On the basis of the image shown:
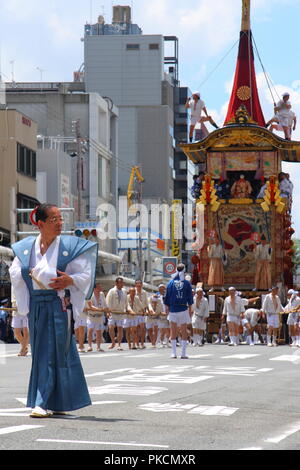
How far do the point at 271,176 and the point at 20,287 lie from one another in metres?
30.7

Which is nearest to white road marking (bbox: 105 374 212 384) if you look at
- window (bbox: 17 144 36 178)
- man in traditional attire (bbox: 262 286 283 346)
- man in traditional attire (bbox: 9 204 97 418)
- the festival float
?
man in traditional attire (bbox: 9 204 97 418)

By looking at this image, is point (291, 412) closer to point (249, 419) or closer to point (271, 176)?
point (249, 419)

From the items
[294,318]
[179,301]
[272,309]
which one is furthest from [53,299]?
[294,318]

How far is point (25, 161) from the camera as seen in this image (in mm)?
57250

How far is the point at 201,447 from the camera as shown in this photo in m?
7.43

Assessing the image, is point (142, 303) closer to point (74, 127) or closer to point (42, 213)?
point (42, 213)

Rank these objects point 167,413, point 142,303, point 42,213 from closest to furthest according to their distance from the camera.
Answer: point 167,413 < point 42,213 < point 142,303

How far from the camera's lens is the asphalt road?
771 cm

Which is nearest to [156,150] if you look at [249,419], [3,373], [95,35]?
[95,35]

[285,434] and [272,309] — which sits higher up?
[272,309]

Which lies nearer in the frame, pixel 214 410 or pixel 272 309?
pixel 214 410

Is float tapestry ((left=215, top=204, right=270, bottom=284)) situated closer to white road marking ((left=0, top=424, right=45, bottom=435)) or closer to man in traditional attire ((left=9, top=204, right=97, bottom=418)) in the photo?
man in traditional attire ((left=9, top=204, right=97, bottom=418))

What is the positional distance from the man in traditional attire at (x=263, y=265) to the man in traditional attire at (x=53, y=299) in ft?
97.8

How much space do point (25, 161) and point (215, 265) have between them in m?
20.2
